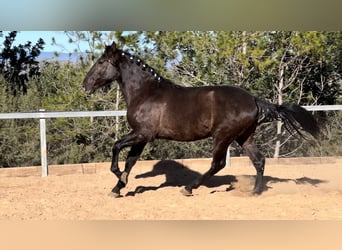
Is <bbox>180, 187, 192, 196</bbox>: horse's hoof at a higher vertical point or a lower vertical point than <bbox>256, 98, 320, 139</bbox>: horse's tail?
lower

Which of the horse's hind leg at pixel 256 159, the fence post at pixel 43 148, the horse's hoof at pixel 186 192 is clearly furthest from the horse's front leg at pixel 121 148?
the fence post at pixel 43 148

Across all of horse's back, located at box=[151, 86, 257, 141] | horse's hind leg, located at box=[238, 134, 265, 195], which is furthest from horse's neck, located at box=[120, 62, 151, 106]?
horse's hind leg, located at box=[238, 134, 265, 195]

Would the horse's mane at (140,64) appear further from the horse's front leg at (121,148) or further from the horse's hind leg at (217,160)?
the horse's hind leg at (217,160)

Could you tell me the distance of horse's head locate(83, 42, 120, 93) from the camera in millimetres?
5484

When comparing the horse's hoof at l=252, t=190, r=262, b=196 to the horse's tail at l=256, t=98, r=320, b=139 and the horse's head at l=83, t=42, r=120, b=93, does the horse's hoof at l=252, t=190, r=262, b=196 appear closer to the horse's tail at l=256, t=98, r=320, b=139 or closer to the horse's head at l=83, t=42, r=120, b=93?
the horse's tail at l=256, t=98, r=320, b=139

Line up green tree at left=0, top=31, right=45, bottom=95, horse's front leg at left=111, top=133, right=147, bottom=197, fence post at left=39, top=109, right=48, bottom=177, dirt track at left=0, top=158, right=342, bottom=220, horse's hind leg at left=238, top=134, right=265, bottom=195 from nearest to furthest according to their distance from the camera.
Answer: dirt track at left=0, top=158, right=342, bottom=220
horse's front leg at left=111, top=133, right=147, bottom=197
horse's hind leg at left=238, top=134, right=265, bottom=195
fence post at left=39, top=109, right=48, bottom=177
green tree at left=0, top=31, right=45, bottom=95

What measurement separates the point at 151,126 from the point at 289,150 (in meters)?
4.13

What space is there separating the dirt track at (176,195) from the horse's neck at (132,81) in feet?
4.14

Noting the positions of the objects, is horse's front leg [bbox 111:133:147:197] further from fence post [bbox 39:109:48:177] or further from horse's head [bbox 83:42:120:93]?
fence post [bbox 39:109:48:177]

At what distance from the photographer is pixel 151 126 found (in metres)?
5.34

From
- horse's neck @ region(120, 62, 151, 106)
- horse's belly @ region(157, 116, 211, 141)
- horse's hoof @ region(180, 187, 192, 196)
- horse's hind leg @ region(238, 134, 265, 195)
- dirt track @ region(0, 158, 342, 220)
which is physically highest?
horse's neck @ region(120, 62, 151, 106)

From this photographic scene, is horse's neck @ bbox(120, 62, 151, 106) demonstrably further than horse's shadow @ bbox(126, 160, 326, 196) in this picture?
No

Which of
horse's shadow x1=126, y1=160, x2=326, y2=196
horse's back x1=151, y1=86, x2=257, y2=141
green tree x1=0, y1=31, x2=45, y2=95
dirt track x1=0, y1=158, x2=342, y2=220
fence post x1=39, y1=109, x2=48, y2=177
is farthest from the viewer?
green tree x1=0, y1=31, x2=45, y2=95

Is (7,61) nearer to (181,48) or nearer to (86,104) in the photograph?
(86,104)
